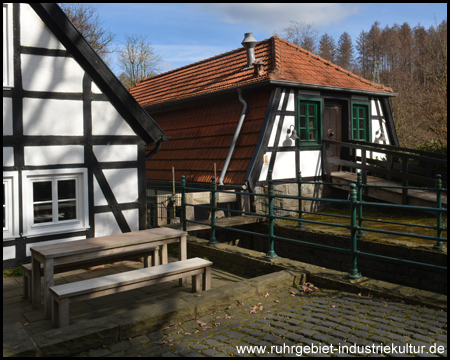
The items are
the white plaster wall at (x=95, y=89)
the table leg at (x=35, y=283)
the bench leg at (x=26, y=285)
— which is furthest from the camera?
the white plaster wall at (x=95, y=89)

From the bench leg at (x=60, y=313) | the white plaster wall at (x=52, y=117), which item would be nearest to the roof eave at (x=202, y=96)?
the white plaster wall at (x=52, y=117)

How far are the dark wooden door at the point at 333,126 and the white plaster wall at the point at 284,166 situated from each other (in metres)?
1.67

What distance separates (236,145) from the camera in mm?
11992

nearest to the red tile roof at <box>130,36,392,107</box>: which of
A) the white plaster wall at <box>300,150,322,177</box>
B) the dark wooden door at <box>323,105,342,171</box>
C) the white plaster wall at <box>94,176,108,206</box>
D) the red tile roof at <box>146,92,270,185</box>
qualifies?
the red tile roof at <box>146,92,270,185</box>

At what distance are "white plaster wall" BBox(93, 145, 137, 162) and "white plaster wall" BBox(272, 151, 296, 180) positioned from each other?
15.5 ft

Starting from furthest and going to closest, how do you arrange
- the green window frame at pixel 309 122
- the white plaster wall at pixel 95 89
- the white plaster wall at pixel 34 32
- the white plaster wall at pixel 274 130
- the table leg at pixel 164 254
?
the green window frame at pixel 309 122 < the white plaster wall at pixel 274 130 < the white plaster wall at pixel 95 89 < the white plaster wall at pixel 34 32 < the table leg at pixel 164 254

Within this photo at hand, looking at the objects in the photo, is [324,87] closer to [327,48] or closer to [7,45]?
[7,45]

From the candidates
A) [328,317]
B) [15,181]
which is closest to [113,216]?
[15,181]

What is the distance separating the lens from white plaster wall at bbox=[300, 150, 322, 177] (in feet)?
40.3

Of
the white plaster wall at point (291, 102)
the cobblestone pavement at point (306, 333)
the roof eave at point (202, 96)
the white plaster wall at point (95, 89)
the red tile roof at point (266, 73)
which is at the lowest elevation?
the cobblestone pavement at point (306, 333)

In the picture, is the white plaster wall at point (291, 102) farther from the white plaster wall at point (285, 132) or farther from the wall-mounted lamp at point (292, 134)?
the wall-mounted lamp at point (292, 134)

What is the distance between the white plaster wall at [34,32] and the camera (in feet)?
22.9

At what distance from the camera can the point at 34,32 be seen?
709cm

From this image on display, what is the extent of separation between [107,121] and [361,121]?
8939mm
